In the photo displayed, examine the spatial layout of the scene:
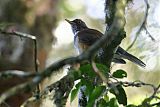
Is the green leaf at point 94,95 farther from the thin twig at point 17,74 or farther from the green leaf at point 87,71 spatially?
the thin twig at point 17,74

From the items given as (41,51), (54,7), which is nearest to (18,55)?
(41,51)

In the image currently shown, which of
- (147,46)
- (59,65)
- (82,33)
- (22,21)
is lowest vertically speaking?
(59,65)

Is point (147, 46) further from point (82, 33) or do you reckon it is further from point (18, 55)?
→ point (18, 55)

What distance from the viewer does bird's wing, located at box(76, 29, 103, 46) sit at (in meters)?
4.52

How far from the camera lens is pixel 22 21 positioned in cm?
716

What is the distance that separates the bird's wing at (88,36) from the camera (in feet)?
14.8

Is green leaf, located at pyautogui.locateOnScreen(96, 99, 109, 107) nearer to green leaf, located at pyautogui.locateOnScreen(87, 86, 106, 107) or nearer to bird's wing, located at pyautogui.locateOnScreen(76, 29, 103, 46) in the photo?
green leaf, located at pyautogui.locateOnScreen(87, 86, 106, 107)

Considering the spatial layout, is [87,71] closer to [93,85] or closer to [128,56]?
[93,85]

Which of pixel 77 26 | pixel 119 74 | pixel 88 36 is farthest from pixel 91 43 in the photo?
pixel 119 74

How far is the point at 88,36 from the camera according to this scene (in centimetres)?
474

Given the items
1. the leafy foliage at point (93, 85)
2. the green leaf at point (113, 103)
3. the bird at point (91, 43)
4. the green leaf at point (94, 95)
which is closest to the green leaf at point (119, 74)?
the leafy foliage at point (93, 85)

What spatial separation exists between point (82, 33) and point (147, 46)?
1.55 metres

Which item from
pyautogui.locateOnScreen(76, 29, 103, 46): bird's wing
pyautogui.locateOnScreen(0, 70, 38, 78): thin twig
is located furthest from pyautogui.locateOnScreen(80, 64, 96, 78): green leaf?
pyautogui.locateOnScreen(76, 29, 103, 46): bird's wing

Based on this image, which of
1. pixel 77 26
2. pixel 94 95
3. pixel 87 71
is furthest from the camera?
pixel 77 26
